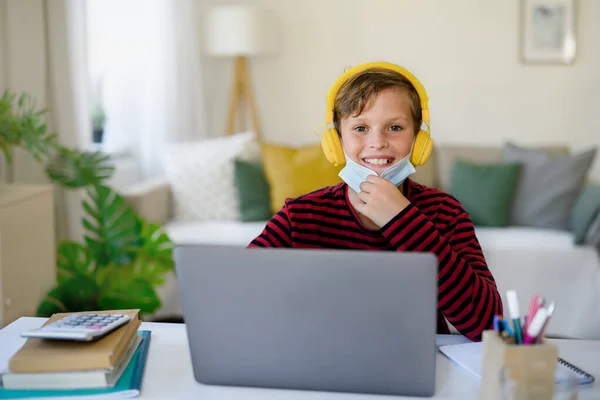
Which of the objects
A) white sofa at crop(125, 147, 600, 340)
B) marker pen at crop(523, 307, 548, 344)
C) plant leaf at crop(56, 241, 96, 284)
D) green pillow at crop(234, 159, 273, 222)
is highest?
marker pen at crop(523, 307, 548, 344)

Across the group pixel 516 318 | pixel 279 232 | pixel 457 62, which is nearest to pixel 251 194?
pixel 457 62

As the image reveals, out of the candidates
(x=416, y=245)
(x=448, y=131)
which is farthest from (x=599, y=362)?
(x=448, y=131)

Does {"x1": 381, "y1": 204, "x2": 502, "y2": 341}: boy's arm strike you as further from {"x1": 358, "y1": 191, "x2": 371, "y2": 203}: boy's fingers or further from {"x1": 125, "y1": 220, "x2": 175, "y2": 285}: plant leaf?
{"x1": 125, "y1": 220, "x2": 175, "y2": 285}: plant leaf

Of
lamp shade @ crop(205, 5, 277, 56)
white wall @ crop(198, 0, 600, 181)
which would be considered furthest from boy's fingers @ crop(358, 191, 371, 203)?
white wall @ crop(198, 0, 600, 181)

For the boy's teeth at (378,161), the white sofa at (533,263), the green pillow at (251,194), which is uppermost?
the boy's teeth at (378,161)

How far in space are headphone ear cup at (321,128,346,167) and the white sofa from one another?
183cm

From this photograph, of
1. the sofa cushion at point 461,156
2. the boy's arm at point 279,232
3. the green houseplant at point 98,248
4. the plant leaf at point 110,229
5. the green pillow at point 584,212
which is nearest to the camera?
the boy's arm at point 279,232

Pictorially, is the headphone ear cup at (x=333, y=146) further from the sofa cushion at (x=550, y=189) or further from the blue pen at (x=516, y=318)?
the sofa cushion at (x=550, y=189)

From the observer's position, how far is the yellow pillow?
361 cm

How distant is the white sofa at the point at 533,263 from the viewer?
10.4 feet

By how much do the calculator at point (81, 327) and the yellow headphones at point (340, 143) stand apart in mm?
459

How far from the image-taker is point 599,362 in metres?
1.08

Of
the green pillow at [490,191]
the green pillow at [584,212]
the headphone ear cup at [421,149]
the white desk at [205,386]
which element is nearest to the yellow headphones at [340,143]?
the headphone ear cup at [421,149]

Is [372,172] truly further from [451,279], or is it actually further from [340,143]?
[451,279]
